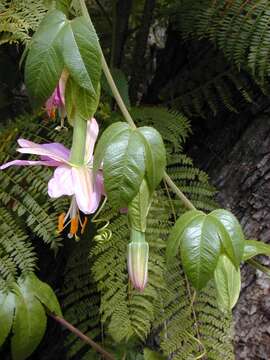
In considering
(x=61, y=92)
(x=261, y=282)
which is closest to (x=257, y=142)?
(x=261, y=282)

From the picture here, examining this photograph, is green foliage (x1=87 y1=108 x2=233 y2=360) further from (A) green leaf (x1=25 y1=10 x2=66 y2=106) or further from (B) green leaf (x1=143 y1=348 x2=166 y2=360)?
(A) green leaf (x1=25 y1=10 x2=66 y2=106)

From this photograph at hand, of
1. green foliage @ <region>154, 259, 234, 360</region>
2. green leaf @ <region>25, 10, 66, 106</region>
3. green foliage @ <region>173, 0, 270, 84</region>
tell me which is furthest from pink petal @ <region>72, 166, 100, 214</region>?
green foliage @ <region>173, 0, 270, 84</region>

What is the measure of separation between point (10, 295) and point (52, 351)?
501 millimetres

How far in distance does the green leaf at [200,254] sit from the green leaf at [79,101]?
188mm

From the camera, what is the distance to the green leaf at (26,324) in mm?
1018

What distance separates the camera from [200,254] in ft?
2.25

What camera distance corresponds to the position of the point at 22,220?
45.8 inches

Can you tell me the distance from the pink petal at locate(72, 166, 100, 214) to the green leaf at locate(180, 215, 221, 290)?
0.12 metres

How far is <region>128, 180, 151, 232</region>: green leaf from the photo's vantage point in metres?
0.68

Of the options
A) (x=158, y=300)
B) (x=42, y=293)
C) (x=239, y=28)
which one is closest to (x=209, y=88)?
(x=239, y=28)

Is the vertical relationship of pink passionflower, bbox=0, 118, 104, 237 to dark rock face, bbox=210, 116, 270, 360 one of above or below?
above

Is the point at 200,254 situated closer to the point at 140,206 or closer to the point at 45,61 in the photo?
the point at 140,206

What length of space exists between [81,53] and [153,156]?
0.14 metres

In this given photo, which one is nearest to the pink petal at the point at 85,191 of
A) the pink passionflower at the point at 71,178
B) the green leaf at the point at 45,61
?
the pink passionflower at the point at 71,178
